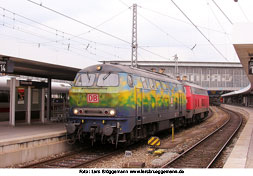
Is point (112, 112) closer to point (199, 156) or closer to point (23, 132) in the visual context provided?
point (199, 156)

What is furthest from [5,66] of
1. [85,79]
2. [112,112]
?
[112,112]

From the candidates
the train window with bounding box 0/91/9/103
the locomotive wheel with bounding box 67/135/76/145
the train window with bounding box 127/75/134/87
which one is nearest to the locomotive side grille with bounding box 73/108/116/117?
the locomotive wheel with bounding box 67/135/76/145

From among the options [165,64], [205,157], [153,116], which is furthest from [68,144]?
[165,64]

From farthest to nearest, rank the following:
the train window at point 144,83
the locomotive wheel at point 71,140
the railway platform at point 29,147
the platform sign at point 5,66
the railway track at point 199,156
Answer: the train window at point 144,83 → the platform sign at point 5,66 → the locomotive wheel at point 71,140 → the railway track at point 199,156 → the railway platform at point 29,147

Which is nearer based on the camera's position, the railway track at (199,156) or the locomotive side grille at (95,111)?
the railway track at (199,156)

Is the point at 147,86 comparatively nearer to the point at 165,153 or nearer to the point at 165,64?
the point at 165,153

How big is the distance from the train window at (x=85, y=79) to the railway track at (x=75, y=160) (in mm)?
2882

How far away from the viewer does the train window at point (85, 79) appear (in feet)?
41.6

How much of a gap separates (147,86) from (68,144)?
172 inches

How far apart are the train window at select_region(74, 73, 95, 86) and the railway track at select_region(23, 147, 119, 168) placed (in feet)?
9.46

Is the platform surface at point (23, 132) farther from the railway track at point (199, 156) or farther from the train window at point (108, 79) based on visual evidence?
the railway track at point (199, 156)

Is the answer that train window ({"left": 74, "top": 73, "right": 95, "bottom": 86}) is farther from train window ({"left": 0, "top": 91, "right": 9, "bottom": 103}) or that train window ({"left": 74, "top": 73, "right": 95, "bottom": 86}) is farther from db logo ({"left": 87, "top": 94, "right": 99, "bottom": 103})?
train window ({"left": 0, "top": 91, "right": 9, "bottom": 103})

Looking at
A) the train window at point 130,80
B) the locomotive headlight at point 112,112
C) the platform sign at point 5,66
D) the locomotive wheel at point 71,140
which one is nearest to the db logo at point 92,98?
the locomotive headlight at point 112,112

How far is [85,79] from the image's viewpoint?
12852mm
